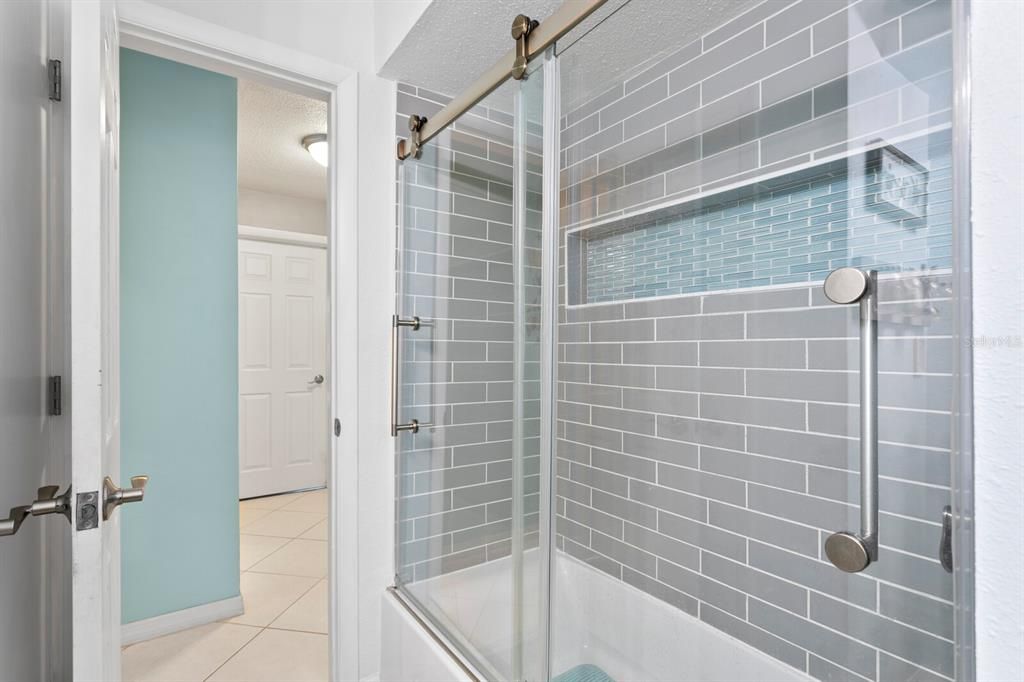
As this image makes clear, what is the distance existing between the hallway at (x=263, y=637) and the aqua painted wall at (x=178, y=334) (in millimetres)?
152

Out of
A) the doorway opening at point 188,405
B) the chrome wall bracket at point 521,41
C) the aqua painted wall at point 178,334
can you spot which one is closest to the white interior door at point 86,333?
the chrome wall bracket at point 521,41

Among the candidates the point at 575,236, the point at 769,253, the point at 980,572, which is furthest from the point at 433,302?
the point at 980,572

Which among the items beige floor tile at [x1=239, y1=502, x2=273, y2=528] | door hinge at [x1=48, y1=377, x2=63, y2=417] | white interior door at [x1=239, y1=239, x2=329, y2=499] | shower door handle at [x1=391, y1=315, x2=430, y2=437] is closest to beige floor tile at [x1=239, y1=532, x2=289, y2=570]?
beige floor tile at [x1=239, y1=502, x2=273, y2=528]

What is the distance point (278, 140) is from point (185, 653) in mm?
2987

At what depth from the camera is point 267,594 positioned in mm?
2500

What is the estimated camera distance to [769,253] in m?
1.06

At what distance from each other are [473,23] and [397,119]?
0.46 m

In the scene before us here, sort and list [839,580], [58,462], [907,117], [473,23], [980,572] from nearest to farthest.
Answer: [980,572] → [907,117] → [839,580] → [58,462] → [473,23]

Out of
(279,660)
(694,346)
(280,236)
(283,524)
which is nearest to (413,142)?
(694,346)

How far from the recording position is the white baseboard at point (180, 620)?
2.10 metres

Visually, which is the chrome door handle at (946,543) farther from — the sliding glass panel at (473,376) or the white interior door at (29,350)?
the white interior door at (29,350)

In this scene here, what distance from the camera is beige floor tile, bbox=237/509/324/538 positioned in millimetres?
3303

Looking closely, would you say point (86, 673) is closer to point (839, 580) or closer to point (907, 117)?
point (839, 580)

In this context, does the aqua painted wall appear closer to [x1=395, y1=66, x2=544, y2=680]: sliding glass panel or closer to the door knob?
[x1=395, y1=66, x2=544, y2=680]: sliding glass panel
